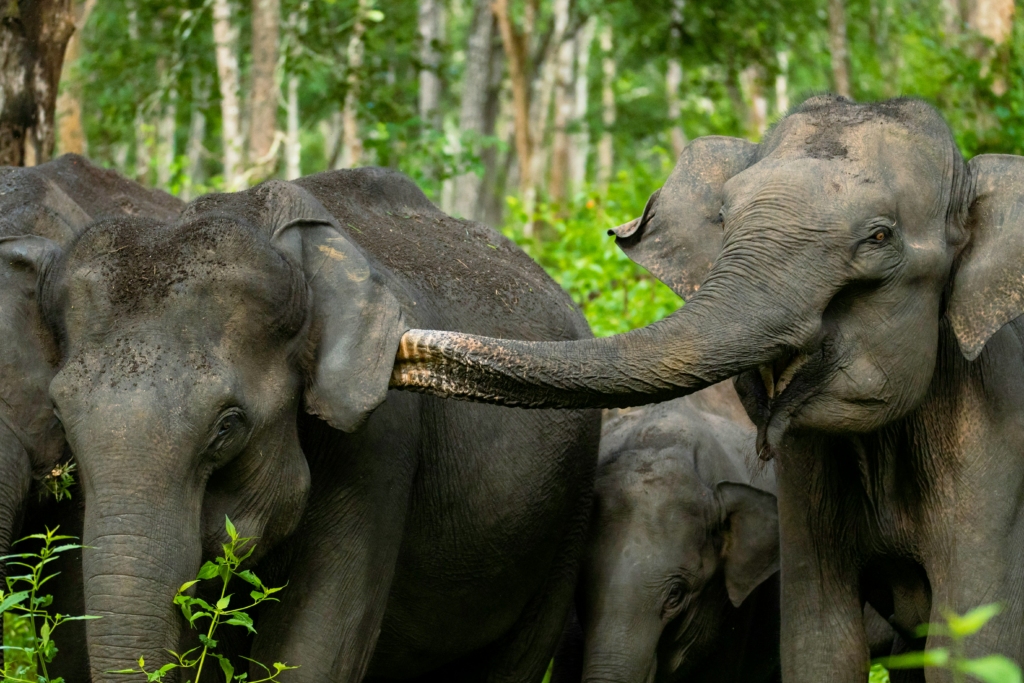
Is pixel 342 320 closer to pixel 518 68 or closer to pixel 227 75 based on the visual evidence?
pixel 227 75

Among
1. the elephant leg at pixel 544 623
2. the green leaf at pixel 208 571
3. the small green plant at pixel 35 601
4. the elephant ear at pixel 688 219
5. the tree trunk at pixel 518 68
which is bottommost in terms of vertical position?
the elephant leg at pixel 544 623

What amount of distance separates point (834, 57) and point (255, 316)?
14228mm

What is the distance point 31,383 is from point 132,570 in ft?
2.75

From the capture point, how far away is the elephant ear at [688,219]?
455 cm

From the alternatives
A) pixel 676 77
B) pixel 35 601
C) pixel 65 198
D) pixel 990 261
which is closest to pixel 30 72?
pixel 65 198

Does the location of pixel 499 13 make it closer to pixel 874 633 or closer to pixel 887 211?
pixel 874 633

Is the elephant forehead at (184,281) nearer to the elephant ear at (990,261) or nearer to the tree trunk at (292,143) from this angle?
the elephant ear at (990,261)

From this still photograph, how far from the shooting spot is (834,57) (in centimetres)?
1692

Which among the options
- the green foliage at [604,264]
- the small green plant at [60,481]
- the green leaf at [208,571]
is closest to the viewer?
the green leaf at [208,571]

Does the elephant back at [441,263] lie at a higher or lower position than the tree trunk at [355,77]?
lower

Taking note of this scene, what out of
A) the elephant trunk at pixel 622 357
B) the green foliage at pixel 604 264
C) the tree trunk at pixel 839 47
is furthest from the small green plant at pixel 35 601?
the tree trunk at pixel 839 47

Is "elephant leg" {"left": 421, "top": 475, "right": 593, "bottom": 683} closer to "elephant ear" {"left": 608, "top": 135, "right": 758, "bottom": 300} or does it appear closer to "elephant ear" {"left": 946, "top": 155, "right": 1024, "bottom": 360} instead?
"elephant ear" {"left": 608, "top": 135, "right": 758, "bottom": 300}

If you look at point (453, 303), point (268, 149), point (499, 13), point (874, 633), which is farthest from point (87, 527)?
point (499, 13)

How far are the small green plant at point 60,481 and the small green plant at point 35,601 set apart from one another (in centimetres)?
11
